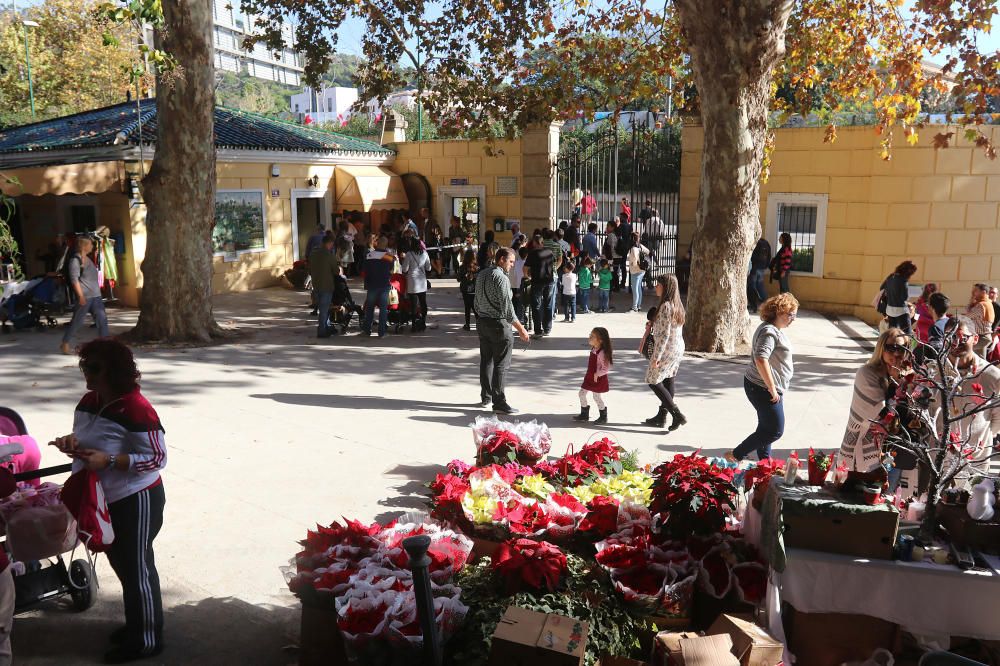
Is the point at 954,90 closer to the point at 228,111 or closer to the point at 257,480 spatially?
the point at 257,480

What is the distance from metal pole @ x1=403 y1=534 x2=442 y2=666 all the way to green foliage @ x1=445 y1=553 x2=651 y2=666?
229 mm

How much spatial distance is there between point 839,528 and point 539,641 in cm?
144

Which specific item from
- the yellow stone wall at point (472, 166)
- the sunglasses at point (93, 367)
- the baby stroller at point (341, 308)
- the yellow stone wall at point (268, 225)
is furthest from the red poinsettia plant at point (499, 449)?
the yellow stone wall at point (472, 166)

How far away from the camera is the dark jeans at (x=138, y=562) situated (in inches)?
156

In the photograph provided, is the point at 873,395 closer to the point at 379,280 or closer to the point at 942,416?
the point at 942,416

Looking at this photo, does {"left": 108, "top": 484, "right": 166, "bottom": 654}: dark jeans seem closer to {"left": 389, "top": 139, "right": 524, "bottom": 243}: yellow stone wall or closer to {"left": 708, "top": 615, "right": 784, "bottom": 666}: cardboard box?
{"left": 708, "top": 615, "right": 784, "bottom": 666}: cardboard box

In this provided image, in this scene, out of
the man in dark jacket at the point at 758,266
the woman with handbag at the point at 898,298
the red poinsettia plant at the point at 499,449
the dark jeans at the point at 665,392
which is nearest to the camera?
the red poinsettia plant at the point at 499,449

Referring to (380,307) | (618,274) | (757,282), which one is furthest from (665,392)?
(618,274)

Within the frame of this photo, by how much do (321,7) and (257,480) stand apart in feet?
40.2

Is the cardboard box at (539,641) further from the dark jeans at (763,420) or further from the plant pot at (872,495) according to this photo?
the dark jeans at (763,420)

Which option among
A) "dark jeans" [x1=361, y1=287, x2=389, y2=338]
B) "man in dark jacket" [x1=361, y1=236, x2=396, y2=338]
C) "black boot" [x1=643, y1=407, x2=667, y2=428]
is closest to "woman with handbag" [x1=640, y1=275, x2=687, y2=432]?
"black boot" [x1=643, y1=407, x2=667, y2=428]

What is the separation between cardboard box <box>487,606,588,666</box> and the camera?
10.9 feet

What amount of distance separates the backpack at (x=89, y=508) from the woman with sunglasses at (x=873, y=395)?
14.9ft

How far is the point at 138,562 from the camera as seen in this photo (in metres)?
4.01
